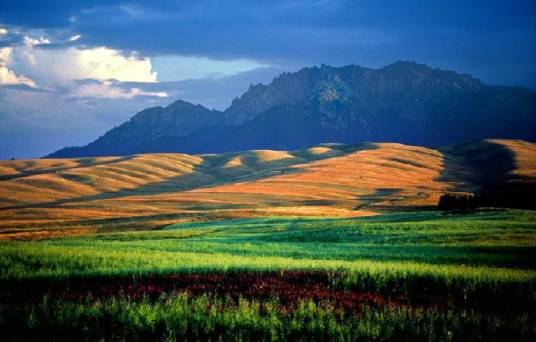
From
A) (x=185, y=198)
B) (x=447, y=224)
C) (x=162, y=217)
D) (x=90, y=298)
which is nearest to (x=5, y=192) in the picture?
(x=185, y=198)

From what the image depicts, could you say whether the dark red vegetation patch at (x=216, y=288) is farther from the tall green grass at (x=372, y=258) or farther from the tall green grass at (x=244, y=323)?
the tall green grass at (x=244, y=323)

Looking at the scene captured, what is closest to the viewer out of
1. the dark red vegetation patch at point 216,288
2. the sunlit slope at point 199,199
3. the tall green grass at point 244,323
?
the tall green grass at point 244,323

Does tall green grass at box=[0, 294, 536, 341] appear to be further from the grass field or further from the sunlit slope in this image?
the sunlit slope

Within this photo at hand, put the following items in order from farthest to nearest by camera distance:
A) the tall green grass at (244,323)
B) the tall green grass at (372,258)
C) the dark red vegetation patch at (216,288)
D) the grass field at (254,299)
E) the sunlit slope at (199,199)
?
the sunlit slope at (199,199) → the tall green grass at (372,258) → the dark red vegetation patch at (216,288) → the grass field at (254,299) → the tall green grass at (244,323)

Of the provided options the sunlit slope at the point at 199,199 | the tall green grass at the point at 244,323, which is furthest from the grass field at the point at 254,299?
the sunlit slope at the point at 199,199

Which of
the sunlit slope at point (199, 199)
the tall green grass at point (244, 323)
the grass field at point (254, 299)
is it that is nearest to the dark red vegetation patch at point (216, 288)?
the grass field at point (254, 299)

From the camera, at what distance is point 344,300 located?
14.3 meters

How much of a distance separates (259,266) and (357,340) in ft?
31.3

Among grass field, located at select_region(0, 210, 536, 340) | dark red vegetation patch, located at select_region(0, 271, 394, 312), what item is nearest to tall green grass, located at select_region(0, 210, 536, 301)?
grass field, located at select_region(0, 210, 536, 340)

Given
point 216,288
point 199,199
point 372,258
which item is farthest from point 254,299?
point 199,199

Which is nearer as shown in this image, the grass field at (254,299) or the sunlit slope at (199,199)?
the grass field at (254,299)

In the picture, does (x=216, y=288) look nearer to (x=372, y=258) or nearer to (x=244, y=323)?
(x=244, y=323)

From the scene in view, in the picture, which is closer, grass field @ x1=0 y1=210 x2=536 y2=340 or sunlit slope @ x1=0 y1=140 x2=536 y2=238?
grass field @ x1=0 y1=210 x2=536 y2=340

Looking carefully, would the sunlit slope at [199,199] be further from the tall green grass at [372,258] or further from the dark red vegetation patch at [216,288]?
the dark red vegetation patch at [216,288]
